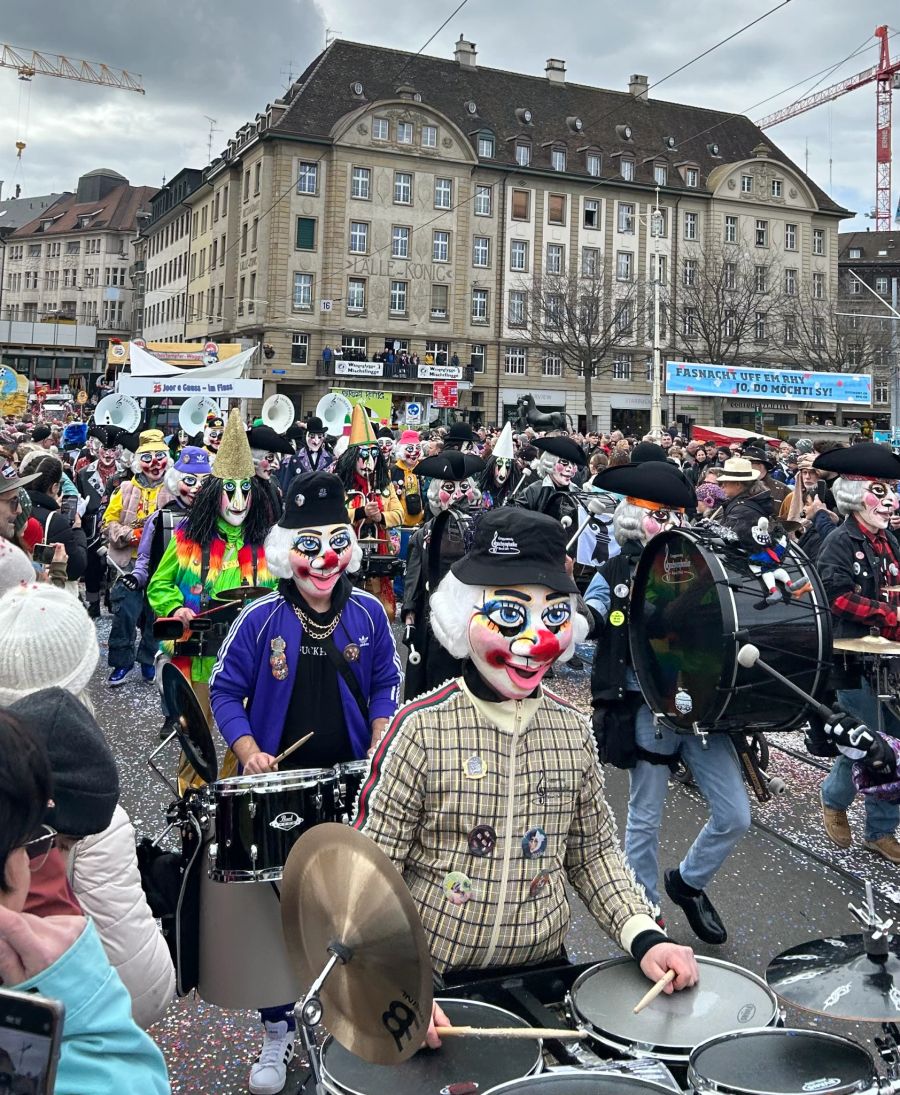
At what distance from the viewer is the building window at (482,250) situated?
53.3 metres

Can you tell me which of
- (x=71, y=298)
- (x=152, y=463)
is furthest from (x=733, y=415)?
(x=71, y=298)

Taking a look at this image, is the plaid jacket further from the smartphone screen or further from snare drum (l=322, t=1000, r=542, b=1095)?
the smartphone screen

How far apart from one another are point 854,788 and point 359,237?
48201mm

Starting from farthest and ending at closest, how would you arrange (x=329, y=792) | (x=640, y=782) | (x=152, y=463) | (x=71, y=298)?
1. (x=71, y=298)
2. (x=152, y=463)
3. (x=640, y=782)
4. (x=329, y=792)

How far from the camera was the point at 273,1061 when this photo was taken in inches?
133

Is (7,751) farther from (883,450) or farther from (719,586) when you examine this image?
(883,450)

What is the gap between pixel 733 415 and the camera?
58.6 metres

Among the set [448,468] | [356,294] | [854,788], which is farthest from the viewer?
[356,294]

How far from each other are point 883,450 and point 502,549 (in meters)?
3.29

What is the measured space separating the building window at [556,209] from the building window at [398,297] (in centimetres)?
866

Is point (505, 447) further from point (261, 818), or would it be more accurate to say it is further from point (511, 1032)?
point (511, 1032)

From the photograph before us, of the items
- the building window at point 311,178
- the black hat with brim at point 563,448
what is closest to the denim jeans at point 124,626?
the black hat with brim at point 563,448

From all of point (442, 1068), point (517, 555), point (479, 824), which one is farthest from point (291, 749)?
point (442, 1068)

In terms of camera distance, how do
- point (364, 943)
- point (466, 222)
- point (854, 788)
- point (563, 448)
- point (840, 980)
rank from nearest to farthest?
point (364, 943) → point (840, 980) → point (854, 788) → point (563, 448) → point (466, 222)
